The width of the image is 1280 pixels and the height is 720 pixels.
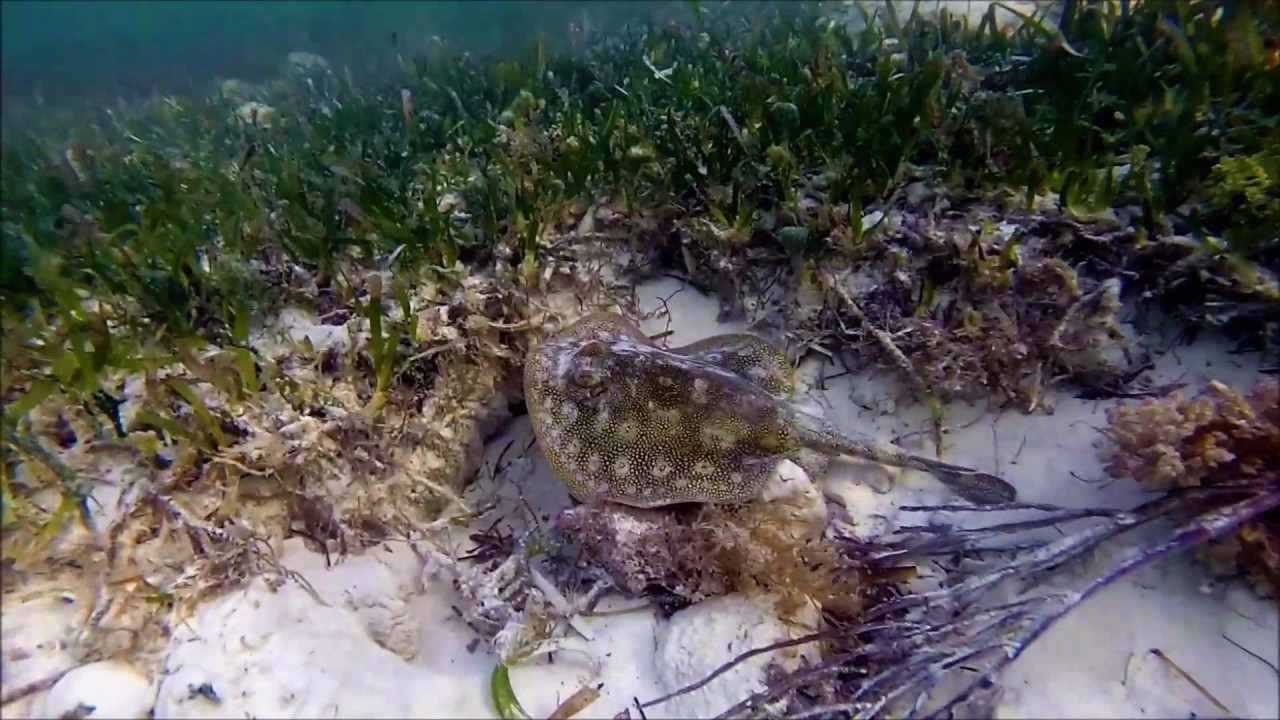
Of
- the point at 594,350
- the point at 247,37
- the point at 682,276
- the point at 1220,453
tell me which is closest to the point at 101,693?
the point at 594,350

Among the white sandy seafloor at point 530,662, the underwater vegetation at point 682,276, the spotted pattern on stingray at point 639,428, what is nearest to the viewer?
the white sandy seafloor at point 530,662

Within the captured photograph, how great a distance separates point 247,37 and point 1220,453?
969 inches

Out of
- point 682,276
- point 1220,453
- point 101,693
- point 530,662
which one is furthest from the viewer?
point 682,276

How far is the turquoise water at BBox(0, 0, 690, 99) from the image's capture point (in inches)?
497

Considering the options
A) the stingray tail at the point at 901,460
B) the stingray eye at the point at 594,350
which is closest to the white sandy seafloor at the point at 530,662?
the stingray tail at the point at 901,460

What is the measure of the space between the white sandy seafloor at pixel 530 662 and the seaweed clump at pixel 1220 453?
0.16 meters

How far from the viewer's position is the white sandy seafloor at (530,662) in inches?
101

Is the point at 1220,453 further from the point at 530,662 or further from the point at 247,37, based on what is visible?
the point at 247,37

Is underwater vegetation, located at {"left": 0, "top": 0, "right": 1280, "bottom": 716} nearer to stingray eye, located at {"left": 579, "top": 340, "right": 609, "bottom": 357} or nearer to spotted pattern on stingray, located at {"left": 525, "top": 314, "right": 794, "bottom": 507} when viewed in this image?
spotted pattern on stingray, located at {"left": 525, "top": 314, "right": 794, "bottom": 507}

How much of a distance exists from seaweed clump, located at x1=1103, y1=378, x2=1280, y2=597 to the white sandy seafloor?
0.16 meters

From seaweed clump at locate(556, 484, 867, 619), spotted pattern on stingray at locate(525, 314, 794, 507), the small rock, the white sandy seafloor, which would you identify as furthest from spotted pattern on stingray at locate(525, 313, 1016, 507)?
the small rock

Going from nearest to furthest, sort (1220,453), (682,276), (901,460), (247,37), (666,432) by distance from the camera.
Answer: (1220,453)
(666,432)
(901,460)
(682,276)
(247,37)

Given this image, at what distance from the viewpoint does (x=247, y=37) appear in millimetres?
20172

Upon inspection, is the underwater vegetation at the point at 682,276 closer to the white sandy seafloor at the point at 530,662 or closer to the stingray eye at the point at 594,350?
the white sandy seafloor at the point at 530,662
